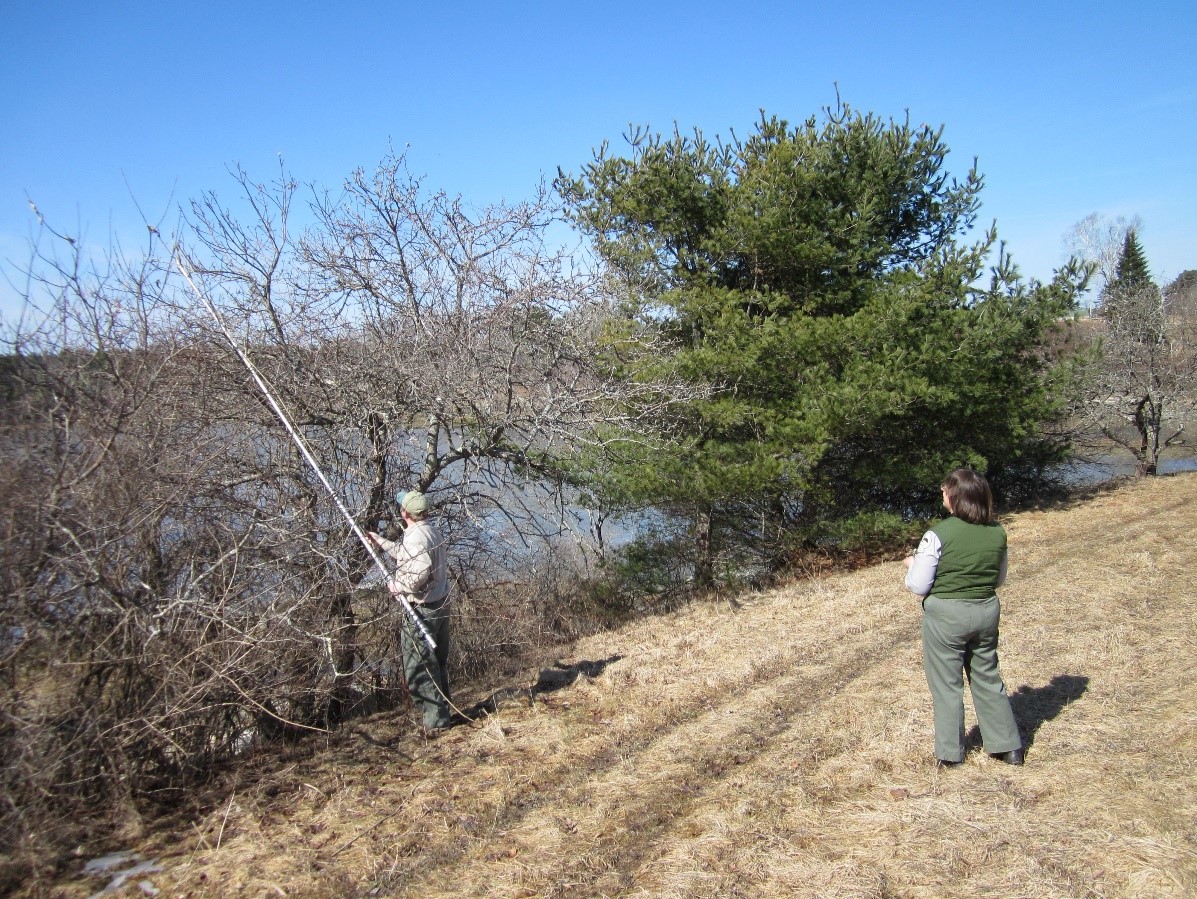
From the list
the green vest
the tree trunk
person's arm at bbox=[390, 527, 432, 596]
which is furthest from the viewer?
the tree trunk

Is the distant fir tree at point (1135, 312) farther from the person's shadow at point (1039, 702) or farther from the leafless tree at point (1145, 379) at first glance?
the person's shadow at point (1039, 702)

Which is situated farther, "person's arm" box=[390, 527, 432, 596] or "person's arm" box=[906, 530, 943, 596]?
"person's arm" box=[390, 527, 432, 596]

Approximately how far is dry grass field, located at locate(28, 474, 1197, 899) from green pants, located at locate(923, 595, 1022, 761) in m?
0.17

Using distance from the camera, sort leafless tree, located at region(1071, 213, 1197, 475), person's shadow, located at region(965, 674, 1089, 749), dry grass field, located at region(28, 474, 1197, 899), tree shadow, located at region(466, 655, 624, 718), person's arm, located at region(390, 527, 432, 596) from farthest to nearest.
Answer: leafless tree, located at region(1071, 213, 1197, 475)
tree shadow, located at region(466, 655, 624, 718)
person's arm, located at region(390, 527, 432, 596)
person's shadow, located at region(965, 674, 1089, 749)
dry grass field, located at region(28, 474, 1197, 899)

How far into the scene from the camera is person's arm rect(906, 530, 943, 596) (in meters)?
4.39

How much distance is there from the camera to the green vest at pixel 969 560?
170 inches

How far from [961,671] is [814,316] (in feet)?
26.1

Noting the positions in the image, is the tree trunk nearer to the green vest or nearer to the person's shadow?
the person's shadow

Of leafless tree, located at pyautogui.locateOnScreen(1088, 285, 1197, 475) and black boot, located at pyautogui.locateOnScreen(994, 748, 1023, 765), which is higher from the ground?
leafless tree, located at pyautogui.locateOnScreen(1088, 285, 1197, 475)

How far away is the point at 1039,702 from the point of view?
5438mm

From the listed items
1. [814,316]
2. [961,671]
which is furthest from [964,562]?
[814,316]

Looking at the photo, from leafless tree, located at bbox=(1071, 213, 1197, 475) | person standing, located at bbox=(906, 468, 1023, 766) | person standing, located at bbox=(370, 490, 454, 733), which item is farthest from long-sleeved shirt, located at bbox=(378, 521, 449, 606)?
leafless tree, located at bbox=(1071, 213, 1197, 475)

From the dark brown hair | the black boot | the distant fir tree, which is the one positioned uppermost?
the distant fir tree

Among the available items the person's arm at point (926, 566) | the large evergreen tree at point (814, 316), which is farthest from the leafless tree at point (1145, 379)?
the person's arm at point (926, 566)
